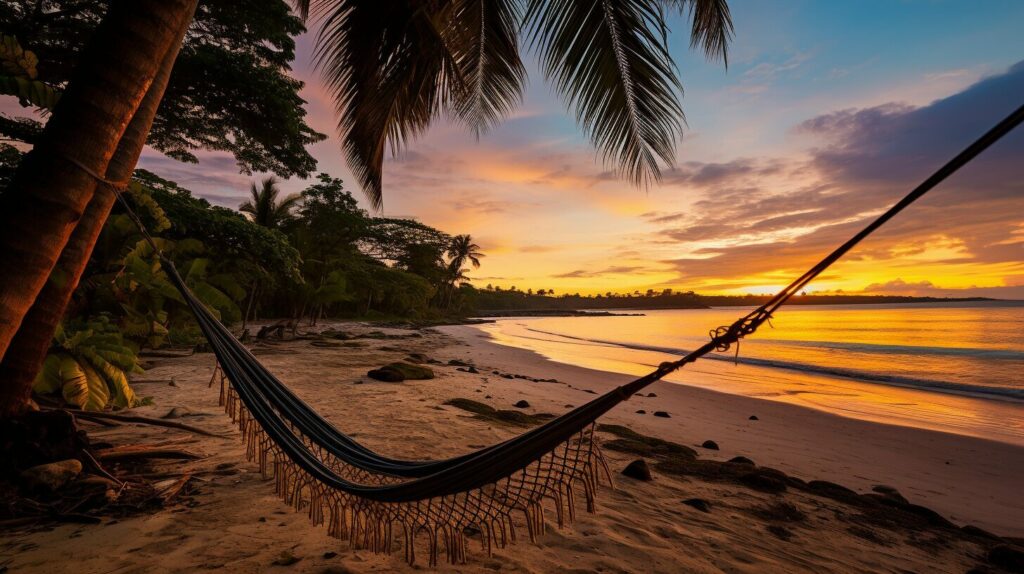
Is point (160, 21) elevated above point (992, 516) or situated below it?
above

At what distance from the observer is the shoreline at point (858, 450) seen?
275 centimetres

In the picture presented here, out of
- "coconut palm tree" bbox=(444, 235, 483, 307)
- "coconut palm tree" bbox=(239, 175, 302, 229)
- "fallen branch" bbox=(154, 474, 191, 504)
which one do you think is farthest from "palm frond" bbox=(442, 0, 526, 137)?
"coconut palm tree" bbox=(444, 235, 483, 307)

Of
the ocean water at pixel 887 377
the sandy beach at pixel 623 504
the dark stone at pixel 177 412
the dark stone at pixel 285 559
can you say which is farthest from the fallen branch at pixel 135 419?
the ocean water at pixel 887 377

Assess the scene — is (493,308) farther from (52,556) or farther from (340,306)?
(52,556)

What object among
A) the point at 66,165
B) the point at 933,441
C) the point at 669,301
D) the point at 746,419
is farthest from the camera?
the point at 669,301

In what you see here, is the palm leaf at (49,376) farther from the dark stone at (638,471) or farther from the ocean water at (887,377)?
the ocean water at (887,377)

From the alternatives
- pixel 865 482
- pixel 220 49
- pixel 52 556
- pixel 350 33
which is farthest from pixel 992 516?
pixel 220 49

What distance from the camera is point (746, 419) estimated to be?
4.68m

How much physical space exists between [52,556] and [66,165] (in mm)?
1217

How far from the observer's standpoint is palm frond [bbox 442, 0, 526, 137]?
2.91 metres

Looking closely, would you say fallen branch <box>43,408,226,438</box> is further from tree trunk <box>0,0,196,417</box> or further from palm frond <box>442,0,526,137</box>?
palm frond <box>442,0,526,137</box>

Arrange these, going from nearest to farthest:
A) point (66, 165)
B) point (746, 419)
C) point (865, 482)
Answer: point (66, 165) < point (865, 482) < point (746, 419)

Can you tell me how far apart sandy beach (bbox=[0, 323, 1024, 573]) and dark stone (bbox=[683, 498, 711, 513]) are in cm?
3

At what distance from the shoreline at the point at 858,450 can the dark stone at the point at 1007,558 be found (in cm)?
60
